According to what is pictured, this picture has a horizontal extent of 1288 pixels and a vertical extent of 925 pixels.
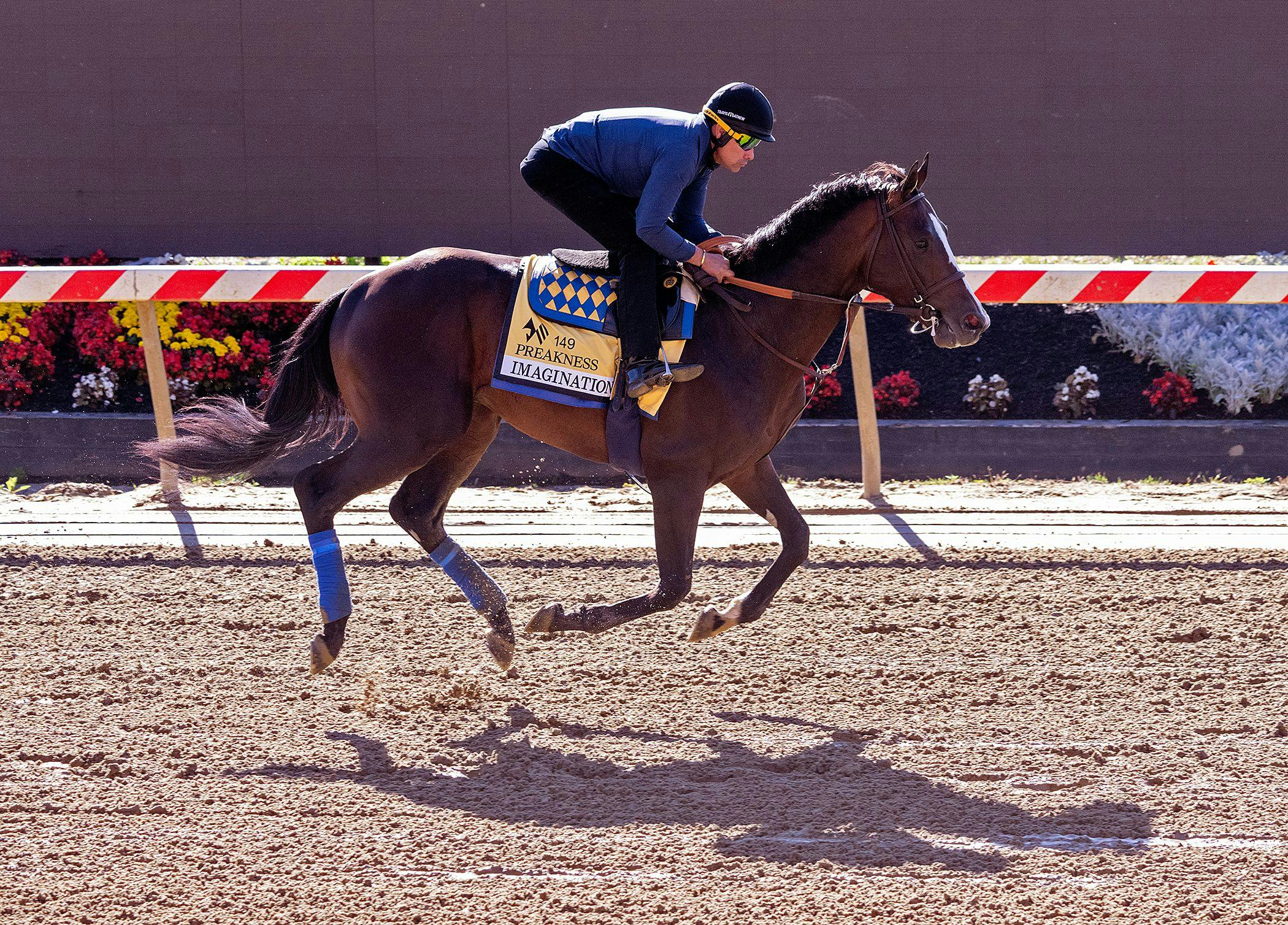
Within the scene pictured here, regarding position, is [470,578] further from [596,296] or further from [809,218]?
[809,218]

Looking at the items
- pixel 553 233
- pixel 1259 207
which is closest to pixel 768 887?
pixel 553 233

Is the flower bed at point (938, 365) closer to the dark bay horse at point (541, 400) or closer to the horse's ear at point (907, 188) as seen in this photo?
the dark bay horse at point (541, 400)

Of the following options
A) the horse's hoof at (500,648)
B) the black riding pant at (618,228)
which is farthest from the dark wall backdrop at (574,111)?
the horse's hoof at (500,648)

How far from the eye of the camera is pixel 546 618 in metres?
5.04

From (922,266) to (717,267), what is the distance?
2.38 feet

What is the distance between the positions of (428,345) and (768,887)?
8.31 feet

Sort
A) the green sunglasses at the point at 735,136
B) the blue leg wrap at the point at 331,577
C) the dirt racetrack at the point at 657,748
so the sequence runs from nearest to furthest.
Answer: the dirt racetrack at the point at 657,748 → the green sunglasses at the point at 735,136 → the blue leg wrap at the point at 331,577

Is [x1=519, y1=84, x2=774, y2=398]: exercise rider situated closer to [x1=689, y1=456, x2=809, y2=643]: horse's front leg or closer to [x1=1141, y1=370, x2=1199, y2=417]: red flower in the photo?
[x1=689, y1=456, x2=809, y2=643]: horse's front leg

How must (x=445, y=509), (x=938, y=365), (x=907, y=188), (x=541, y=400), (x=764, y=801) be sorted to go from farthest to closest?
(x=938, y=365) → (x=445, y=509) → (x=541, y=400) → (x=907, y=188) → (x=764, y=801)

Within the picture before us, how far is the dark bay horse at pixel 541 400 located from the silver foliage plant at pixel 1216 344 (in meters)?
5.17

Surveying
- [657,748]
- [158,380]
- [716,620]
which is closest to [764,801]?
[657,748]

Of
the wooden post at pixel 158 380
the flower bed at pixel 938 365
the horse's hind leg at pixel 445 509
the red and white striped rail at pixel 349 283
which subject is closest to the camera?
the horse's hind leg at pixel 445 509

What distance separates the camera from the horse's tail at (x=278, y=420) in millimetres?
5488

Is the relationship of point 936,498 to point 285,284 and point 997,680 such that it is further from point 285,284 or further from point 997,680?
point 285,284
